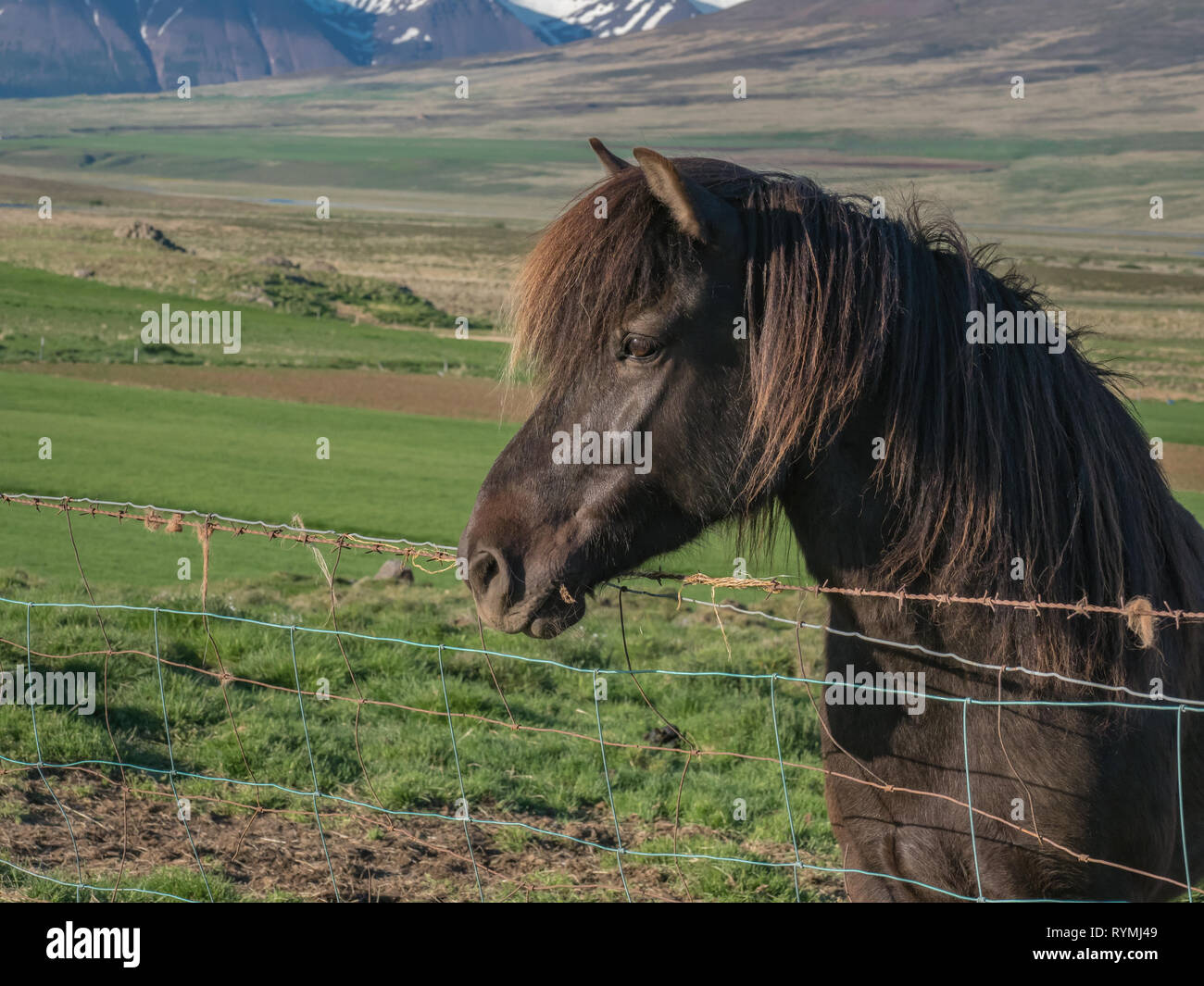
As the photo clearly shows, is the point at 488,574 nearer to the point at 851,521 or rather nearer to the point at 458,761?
the point at 851,521

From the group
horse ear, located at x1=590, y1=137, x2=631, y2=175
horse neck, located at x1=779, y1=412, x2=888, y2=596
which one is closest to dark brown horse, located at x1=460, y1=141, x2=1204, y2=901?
horse neck, located at x1=779, y1=412, x2=888, y2=596

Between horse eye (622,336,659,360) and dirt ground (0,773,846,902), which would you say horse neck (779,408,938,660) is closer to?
horse eye (622,336,659,360)

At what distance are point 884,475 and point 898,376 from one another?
0.23 meters

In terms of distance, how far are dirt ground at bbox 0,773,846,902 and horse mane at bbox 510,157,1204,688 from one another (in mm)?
2607

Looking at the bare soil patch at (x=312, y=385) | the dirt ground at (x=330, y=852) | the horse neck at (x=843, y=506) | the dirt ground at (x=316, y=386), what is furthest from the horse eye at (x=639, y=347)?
the bare soil patch at (x=312, y=385)

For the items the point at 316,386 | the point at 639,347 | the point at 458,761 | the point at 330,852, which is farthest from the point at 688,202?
the point at 316,386

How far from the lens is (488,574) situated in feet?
8.59

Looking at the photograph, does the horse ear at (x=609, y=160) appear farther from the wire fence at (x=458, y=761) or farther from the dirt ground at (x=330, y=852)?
the dirt ground at (x=330, y=852)

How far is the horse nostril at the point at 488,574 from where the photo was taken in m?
2.56

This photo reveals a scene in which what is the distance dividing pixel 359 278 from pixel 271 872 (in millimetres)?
55362

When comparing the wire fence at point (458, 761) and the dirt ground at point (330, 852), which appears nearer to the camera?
the wire fence at point (458, 761)
